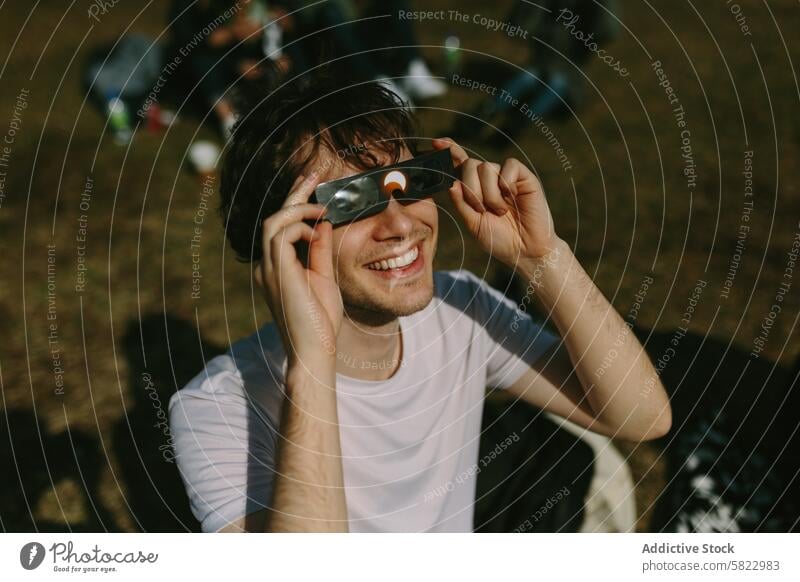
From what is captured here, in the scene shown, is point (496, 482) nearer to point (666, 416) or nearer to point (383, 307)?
point (666, 416)

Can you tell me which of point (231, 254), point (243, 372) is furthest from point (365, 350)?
point (231, 254)

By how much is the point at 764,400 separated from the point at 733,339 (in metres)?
0.49

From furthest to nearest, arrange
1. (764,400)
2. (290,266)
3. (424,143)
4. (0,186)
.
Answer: (0,186)
(424,143)
(764,400)
(290,266)

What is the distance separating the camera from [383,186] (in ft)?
5.40

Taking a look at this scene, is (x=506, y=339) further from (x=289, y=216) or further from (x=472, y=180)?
(x=289, y=216)

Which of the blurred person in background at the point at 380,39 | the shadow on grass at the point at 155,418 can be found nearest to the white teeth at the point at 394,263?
the shadow on grass at the point at 155,418

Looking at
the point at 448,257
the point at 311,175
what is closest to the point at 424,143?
the point at 448,257

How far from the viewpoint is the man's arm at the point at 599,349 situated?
1691 mm

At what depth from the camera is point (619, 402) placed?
1735 millimetres

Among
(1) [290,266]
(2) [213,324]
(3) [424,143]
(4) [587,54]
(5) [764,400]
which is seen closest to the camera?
(1) [290,266]

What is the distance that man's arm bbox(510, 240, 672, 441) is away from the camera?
5.55 ft

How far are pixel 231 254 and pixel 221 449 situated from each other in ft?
8.71

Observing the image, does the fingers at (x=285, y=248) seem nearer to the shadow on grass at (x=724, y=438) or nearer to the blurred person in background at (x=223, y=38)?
the shadow on grass at (x=724, y=438)

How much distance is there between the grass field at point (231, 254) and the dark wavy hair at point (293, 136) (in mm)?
1367
